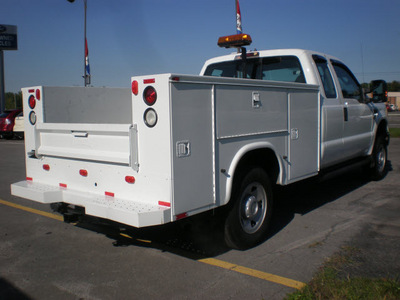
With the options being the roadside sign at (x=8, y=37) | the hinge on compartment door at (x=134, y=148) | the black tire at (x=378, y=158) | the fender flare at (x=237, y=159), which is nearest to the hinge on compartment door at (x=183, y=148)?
the hinge on compartment door at (x=134, y=148)

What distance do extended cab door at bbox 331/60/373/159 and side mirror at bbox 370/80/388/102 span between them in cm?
34

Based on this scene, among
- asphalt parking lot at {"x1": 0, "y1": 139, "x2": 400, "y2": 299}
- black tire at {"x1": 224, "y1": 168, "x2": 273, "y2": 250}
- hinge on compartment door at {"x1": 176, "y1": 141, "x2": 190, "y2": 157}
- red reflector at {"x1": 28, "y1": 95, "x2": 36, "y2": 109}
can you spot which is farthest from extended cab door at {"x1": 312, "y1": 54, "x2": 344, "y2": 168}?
red reflector at {"x1": 28, "y1": 95, "x2": 36, "y2": 109}

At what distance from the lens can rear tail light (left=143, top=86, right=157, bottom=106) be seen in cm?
331

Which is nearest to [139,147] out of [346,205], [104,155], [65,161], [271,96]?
[104,155]

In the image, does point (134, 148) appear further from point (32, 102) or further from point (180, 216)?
point (32, 102)

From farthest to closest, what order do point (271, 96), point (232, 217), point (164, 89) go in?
point (271, 96) < point (232, 217) < point (164, 89)

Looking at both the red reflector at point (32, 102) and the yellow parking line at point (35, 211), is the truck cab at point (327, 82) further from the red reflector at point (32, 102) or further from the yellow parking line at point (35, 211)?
the yellow parking line at point (35, 211)

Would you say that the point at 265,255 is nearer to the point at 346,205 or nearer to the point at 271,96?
the point at 271,96

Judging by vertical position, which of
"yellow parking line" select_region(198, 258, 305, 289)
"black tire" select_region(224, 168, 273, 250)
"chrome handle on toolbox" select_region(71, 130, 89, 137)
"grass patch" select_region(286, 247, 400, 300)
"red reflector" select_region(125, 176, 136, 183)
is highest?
"chrome handle on toolbox" select_region(71, 130, 89, 137)

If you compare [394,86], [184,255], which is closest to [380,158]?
[184,255]

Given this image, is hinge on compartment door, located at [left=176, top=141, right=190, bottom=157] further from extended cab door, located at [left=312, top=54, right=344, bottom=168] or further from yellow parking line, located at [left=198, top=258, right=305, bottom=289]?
extended cab door, located at [left=312, top=54, right=344, bottom=168]

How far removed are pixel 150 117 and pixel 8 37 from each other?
135 feet

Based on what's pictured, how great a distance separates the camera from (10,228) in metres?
5.36

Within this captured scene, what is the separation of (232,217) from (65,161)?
1.88 meters
